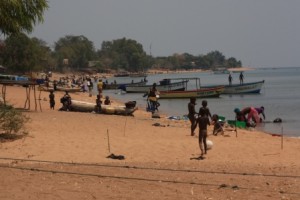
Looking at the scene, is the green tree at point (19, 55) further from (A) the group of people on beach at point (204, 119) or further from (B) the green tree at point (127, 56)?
(B) the green tree at point (127, 56)

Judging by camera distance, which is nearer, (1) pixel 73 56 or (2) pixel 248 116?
(2) pixel 248 116

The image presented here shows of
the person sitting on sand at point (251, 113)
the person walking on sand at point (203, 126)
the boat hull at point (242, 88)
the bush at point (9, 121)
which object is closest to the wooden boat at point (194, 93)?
the boat hull at point (242, 88)

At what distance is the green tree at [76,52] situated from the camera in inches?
5207

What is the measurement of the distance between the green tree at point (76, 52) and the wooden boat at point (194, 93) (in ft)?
285

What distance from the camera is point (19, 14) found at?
62.2 ft

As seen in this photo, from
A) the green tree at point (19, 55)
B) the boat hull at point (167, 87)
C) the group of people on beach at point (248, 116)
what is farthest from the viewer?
the green tree at point (19, 55)

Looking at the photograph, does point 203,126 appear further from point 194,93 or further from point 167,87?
point 167,87

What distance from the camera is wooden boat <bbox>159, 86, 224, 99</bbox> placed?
143ft

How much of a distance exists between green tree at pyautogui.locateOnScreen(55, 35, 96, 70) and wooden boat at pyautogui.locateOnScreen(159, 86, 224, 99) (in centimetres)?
8678

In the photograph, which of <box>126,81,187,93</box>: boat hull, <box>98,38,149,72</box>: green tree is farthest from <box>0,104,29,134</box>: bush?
<box>98,38,149,72</box>: green tree

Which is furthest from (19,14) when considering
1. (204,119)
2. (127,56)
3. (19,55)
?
(127,56)

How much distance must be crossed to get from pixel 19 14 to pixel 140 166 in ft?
36.7

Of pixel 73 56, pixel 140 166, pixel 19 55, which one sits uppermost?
pixel 73 56

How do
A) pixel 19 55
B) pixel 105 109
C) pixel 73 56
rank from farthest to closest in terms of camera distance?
1. pixel 73 56
2. pixel 19 55
3. pixel 105 109
